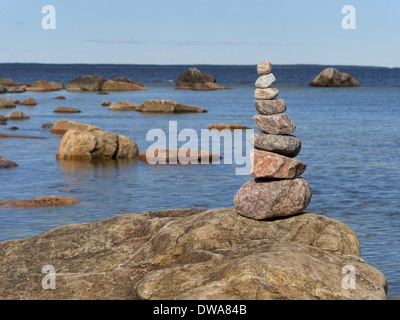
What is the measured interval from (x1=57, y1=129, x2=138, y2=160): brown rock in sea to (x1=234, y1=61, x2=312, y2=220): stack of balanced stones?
18.5m

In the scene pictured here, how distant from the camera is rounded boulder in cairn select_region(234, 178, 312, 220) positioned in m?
13.8

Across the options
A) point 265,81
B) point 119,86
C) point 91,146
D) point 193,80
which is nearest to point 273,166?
point 265,81

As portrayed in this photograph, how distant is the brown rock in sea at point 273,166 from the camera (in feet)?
→ 46.0

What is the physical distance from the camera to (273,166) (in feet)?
45.9

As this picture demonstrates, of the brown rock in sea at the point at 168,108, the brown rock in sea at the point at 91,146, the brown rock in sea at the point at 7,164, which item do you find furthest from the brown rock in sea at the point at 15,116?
Answer: the brown rock in sea at the point at 7,164

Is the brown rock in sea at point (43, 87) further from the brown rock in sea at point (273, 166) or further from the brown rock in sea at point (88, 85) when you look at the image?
the brown rock in sea at point (273, 166)

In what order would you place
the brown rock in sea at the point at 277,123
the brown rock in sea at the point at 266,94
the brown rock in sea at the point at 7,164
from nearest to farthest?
the brown rock in sea at the point at 277,123, the brown rock in sea at the point at 266,94, the brown rock in sea at the point at 7,164

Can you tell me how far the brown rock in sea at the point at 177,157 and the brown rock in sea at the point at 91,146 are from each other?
135cm

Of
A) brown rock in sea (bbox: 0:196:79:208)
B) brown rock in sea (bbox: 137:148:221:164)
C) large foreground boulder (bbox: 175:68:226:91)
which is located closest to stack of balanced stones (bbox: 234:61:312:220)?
brown rock in sea (bbox: 0:196:79:208)

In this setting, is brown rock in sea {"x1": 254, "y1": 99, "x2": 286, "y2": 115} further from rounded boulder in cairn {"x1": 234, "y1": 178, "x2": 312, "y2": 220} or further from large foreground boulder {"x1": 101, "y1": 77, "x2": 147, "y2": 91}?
large foreground boulder {"x1": 101, "y1": 77, "x2": 147, "y2": 91}

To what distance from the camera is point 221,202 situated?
2273cm

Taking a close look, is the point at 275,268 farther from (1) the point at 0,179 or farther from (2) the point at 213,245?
(1) the point at 0,179
